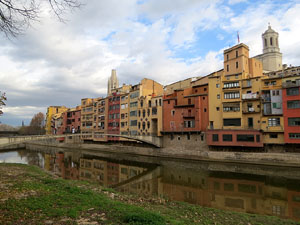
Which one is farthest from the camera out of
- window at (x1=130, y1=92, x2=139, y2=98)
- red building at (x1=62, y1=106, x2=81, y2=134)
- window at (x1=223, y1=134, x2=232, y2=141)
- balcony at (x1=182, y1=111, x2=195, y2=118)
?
red building at (x1=62, y1=106, x2=81, y2=134)

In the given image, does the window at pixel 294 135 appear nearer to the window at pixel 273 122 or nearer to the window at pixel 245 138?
the window at pixel 273 122

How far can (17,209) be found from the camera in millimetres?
8625

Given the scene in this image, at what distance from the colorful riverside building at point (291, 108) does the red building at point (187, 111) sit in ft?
44.8

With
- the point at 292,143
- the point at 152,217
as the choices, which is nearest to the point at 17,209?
the point at 152,217

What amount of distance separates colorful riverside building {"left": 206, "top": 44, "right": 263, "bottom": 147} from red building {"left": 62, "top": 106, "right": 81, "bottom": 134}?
55.9m

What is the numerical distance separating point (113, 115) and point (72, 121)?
1186 inches

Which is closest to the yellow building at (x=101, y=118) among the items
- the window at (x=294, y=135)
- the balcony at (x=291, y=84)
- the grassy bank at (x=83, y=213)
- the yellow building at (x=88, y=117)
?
the yellow building at (x=88, y=117)

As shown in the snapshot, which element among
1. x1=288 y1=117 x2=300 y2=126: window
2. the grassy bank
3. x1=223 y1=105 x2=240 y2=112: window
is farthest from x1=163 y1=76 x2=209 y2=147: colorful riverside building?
the grassy bank

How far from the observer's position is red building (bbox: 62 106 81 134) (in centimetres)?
7794

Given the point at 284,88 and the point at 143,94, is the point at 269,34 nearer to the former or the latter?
the point at 284,88

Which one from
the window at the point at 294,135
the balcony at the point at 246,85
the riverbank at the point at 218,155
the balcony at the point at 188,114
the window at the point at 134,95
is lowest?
the riverbank at the point at 218,155

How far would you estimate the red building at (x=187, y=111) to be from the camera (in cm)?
4088

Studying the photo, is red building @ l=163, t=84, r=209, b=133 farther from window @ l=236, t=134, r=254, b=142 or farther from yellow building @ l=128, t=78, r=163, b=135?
yellow building @ l=128, t=78, r=163, b=135

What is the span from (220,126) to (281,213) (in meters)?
24.6
